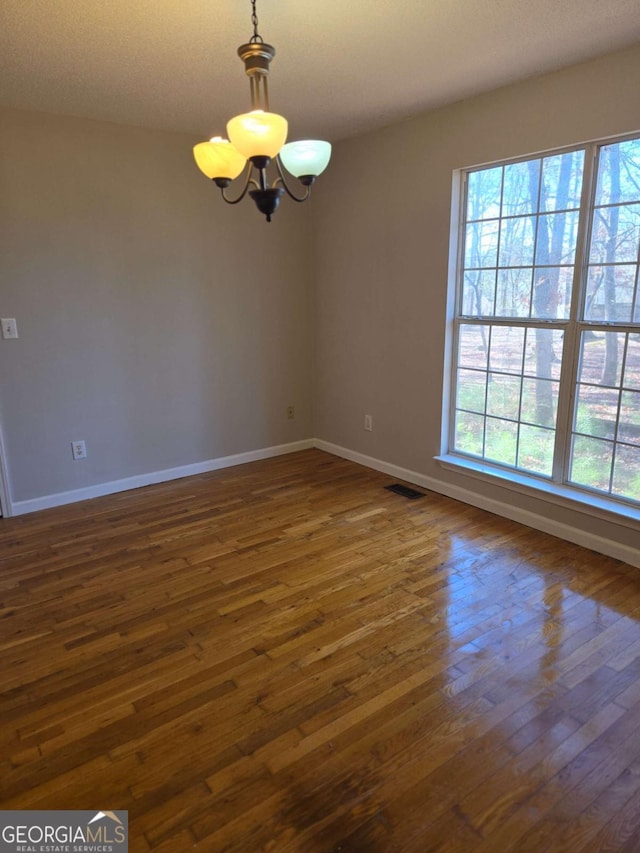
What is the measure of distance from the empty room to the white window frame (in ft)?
0.06

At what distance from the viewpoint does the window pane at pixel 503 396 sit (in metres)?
3.30

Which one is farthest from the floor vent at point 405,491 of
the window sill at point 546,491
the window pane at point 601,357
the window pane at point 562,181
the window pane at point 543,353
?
the window pane at point 562,181

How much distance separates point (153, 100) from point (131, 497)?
251 centimetres

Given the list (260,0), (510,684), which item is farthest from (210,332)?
(510,684)

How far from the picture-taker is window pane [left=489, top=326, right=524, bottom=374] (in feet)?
10.6

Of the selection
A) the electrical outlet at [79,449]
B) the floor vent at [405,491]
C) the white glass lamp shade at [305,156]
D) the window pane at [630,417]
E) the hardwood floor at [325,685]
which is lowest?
the hardwood floor at [325,685]

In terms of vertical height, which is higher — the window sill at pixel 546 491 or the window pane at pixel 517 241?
the window pane at pixel 517 241

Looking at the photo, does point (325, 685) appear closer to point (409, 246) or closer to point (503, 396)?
point (503, 396)

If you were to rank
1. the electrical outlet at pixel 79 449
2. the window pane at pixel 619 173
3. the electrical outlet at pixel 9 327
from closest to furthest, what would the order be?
the window pane at pixel 619 173, the electrical outlet at pixel 9 327, the electrical outlet at pixel 79 449

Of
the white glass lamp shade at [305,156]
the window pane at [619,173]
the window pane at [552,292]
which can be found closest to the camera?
the white glass lamp shade at [305,156]

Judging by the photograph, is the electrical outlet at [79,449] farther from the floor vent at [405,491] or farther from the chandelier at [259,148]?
the chandelier at [259,148]

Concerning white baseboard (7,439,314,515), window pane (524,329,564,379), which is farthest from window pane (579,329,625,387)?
white baseboard (7,439,314,515)

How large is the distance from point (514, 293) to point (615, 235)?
2.05ft

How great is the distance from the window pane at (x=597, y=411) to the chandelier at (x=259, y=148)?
1.90m
